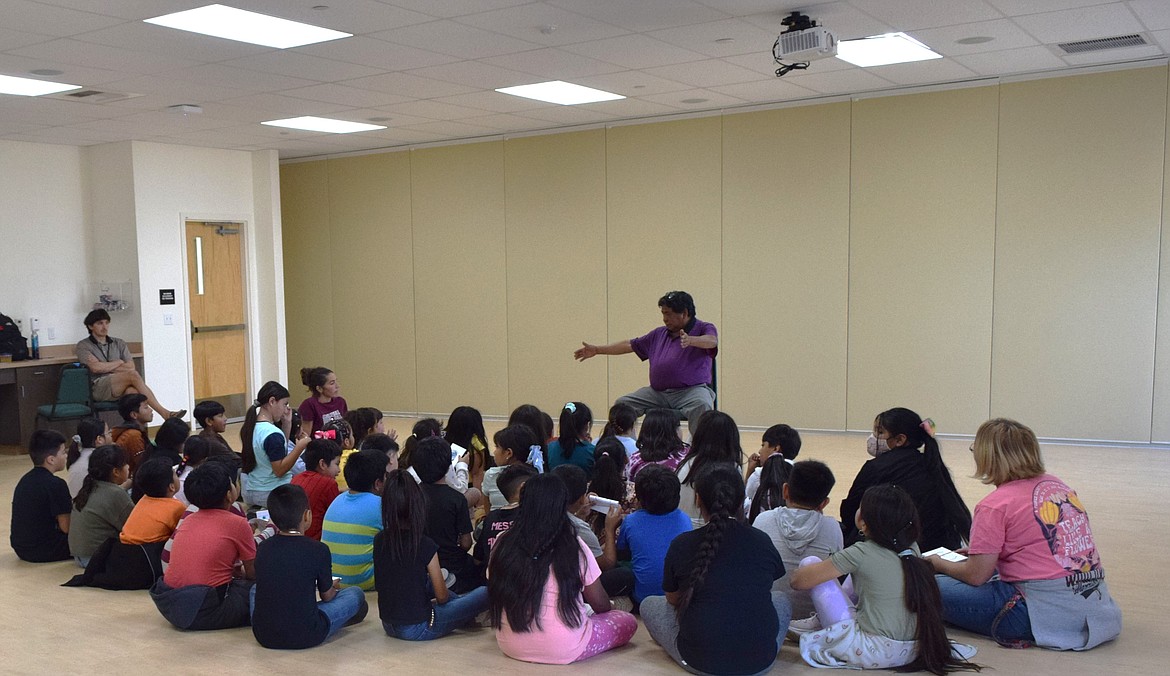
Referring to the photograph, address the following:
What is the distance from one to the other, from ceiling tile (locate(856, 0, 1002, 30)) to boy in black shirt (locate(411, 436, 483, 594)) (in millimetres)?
3641

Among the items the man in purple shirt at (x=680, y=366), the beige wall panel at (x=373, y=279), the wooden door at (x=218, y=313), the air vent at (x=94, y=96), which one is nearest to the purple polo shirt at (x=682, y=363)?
the man in purple shirt at (x=680, y=366)

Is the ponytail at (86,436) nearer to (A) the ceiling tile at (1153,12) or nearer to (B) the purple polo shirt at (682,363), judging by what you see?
(B) the purple polo shirt at (682,363)

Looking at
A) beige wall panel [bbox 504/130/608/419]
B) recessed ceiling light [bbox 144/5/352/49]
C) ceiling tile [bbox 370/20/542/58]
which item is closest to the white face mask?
ceiling tile [bbox 370/20/542/58]

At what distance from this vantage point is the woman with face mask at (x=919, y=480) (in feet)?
13.9

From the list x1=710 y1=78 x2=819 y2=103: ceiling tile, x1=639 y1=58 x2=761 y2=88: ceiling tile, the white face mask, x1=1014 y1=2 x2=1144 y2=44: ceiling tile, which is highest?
x1=1014 y1=2 x2=1144 y2=44: ceiling tile

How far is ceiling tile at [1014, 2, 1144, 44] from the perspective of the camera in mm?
6023

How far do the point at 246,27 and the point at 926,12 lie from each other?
4.07m

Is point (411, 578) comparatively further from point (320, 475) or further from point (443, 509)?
point (320, 475)

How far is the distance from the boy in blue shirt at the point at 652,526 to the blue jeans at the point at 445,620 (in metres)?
0.65

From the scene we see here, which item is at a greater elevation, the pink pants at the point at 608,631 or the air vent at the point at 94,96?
the air vent at the point at 94,96

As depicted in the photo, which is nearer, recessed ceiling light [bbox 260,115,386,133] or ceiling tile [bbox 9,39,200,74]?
ceiling tile [bbox 9,39,200,74]

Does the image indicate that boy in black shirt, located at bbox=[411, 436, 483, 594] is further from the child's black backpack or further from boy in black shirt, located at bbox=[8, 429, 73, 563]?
the child's black backpack

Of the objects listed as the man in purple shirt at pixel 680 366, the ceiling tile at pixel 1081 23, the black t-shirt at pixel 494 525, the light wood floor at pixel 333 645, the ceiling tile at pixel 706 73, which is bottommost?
the light wood floor at pixel 333 645

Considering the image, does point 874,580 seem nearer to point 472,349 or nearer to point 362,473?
point 362,473
